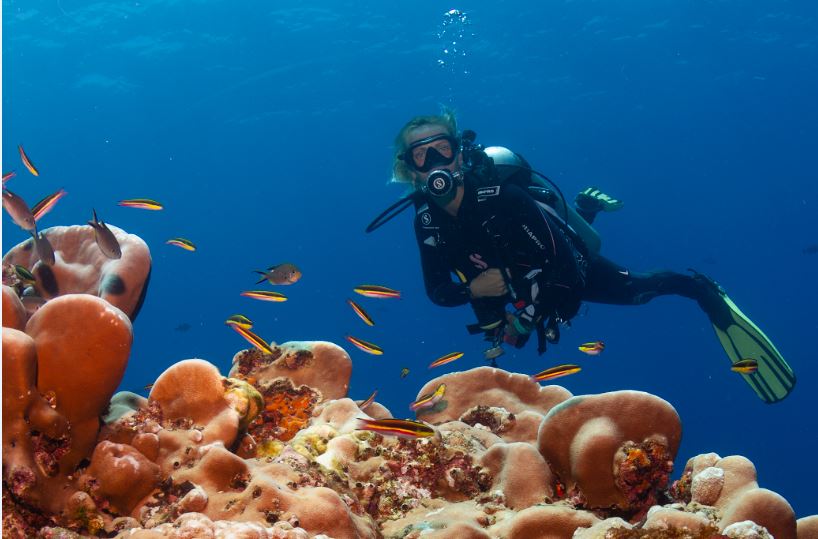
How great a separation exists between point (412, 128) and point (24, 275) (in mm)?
4626

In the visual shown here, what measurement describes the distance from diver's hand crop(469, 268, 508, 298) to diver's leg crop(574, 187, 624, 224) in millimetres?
3727

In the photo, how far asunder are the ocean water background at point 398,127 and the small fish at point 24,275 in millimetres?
21524

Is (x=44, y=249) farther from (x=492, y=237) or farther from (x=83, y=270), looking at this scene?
(x=492, y=237)

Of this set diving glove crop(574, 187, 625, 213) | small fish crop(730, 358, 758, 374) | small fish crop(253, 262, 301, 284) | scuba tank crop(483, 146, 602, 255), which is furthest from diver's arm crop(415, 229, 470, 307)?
diving glove crop(574, 187, 625, 213)

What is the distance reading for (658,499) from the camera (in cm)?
352

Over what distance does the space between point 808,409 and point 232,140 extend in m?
83.3

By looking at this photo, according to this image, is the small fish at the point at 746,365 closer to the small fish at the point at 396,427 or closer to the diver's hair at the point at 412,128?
the diver's hair at the point at 412,128

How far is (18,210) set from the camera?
139 inches

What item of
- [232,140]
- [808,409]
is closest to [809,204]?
[808,409]

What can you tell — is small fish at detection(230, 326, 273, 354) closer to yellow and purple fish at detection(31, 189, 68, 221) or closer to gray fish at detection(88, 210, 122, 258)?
gray fish at detection(88, 210, 122, 258)

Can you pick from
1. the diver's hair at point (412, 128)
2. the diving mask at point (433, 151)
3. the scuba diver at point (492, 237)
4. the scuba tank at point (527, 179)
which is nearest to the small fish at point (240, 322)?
the scuba diver at point (492, 237)

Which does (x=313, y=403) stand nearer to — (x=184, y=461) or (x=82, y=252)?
(x=184, y=461)

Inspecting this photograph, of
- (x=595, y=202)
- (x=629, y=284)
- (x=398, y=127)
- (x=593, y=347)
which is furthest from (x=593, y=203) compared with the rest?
(x=398, y=127)

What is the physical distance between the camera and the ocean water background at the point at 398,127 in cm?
3541
